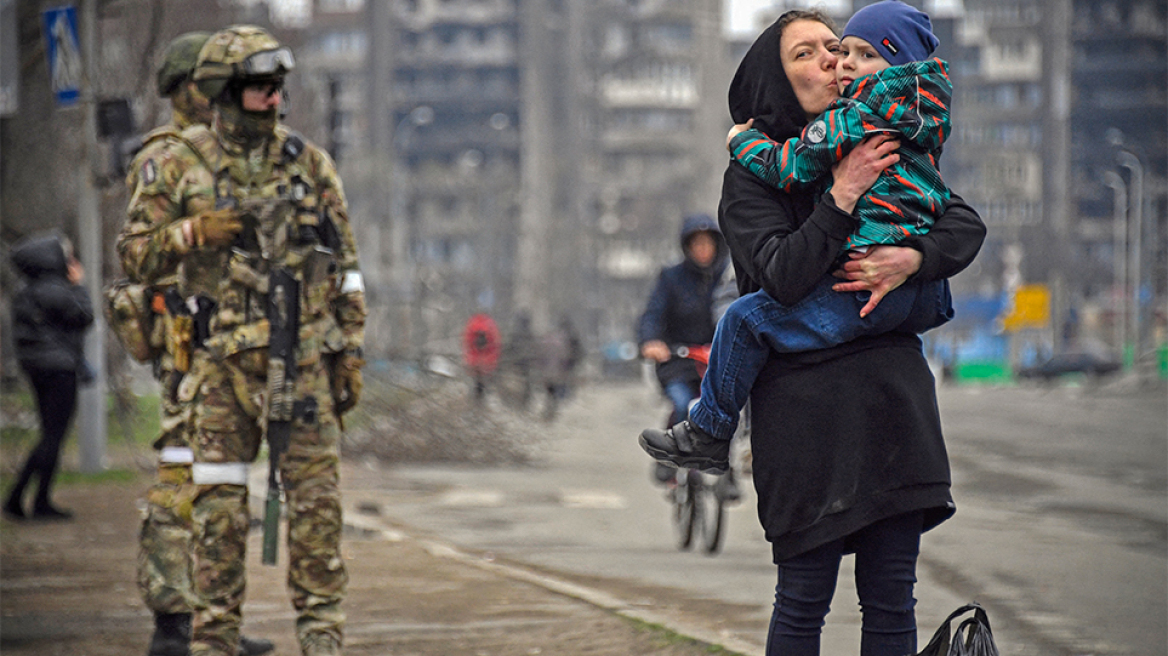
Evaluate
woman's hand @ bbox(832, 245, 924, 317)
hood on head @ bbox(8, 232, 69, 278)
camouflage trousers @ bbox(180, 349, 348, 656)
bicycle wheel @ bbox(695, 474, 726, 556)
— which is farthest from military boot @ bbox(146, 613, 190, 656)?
hood on head @ bbox(8, 232, 69, 278)

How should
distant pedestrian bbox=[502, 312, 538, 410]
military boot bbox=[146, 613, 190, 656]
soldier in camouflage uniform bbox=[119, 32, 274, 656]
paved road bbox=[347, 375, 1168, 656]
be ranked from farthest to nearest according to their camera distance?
1. distant pedestrian bbox=[502, 312, 538, 410]
2. paved road bbox=[347, 375, 1168, 656]
3. military boot bbox=[146, 613, 190, 656]
4. soldier in camouflage uniform bbox=[119, 32, 274, 656]

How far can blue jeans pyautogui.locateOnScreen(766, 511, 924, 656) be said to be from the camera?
3584mm

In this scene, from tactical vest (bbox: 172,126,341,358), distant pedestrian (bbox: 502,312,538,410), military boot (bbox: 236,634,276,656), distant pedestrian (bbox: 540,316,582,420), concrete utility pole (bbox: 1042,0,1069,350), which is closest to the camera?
tactical vest (bbox: 172,126,341,358)

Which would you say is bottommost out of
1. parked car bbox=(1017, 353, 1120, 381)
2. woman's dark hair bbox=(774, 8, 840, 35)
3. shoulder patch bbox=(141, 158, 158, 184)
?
parked car bbox=(1017, 353, 1120, 381)

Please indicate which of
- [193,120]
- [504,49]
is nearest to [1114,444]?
[193,120]

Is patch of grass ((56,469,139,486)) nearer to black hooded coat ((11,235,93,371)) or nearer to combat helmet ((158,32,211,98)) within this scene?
black hooded coat ((11,235,93,371))

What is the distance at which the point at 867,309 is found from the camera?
3498 mm

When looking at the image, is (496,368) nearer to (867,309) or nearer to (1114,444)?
(1114,444)

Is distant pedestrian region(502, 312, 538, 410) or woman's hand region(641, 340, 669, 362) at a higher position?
woman's hand region(641, 340, 669, 362)

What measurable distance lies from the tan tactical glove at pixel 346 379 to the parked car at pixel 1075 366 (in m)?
59.8

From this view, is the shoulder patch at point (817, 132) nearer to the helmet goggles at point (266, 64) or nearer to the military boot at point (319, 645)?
the helmet goggles at point (266, 64)

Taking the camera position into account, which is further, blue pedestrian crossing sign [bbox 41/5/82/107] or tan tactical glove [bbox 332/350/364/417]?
blue pedestrian crossing sign [bbox 41/5/82/107]

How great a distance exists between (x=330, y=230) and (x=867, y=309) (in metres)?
2.12

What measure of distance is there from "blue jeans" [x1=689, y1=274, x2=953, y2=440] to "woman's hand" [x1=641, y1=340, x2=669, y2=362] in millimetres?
5296
